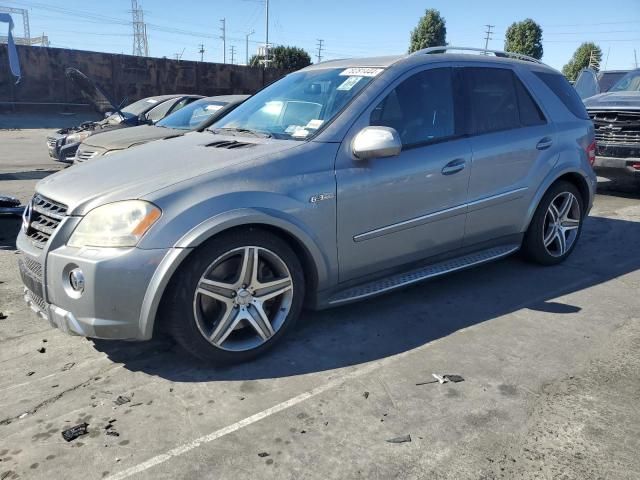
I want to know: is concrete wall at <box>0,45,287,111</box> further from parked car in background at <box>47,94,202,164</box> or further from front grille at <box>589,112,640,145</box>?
front grille at <box>589,112,640,145</box>

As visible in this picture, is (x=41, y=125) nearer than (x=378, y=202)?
No

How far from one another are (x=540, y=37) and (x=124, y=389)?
238ft

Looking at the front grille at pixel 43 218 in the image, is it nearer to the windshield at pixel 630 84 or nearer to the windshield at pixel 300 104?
the windshield at pixel 300 104

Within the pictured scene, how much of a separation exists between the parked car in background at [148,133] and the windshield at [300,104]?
2715 mm

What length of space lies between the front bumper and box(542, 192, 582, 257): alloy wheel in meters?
3.57

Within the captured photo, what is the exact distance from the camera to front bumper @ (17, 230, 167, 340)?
8.98 feet

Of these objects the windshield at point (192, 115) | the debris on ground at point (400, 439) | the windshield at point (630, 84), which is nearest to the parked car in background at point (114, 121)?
the windshield at point (192, 115)

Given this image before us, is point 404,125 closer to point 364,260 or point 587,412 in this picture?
point 364,260

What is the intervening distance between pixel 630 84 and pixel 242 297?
9.43 meters

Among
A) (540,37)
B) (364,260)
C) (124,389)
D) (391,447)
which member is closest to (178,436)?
(124,389)

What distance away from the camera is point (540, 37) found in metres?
65.2

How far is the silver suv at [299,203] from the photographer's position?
2.82 meters

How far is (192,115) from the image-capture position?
8344 millimetres

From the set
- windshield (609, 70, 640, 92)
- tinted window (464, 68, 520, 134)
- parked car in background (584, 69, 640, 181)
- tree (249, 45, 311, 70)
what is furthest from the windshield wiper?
tree (249, 45, 311, 70)
